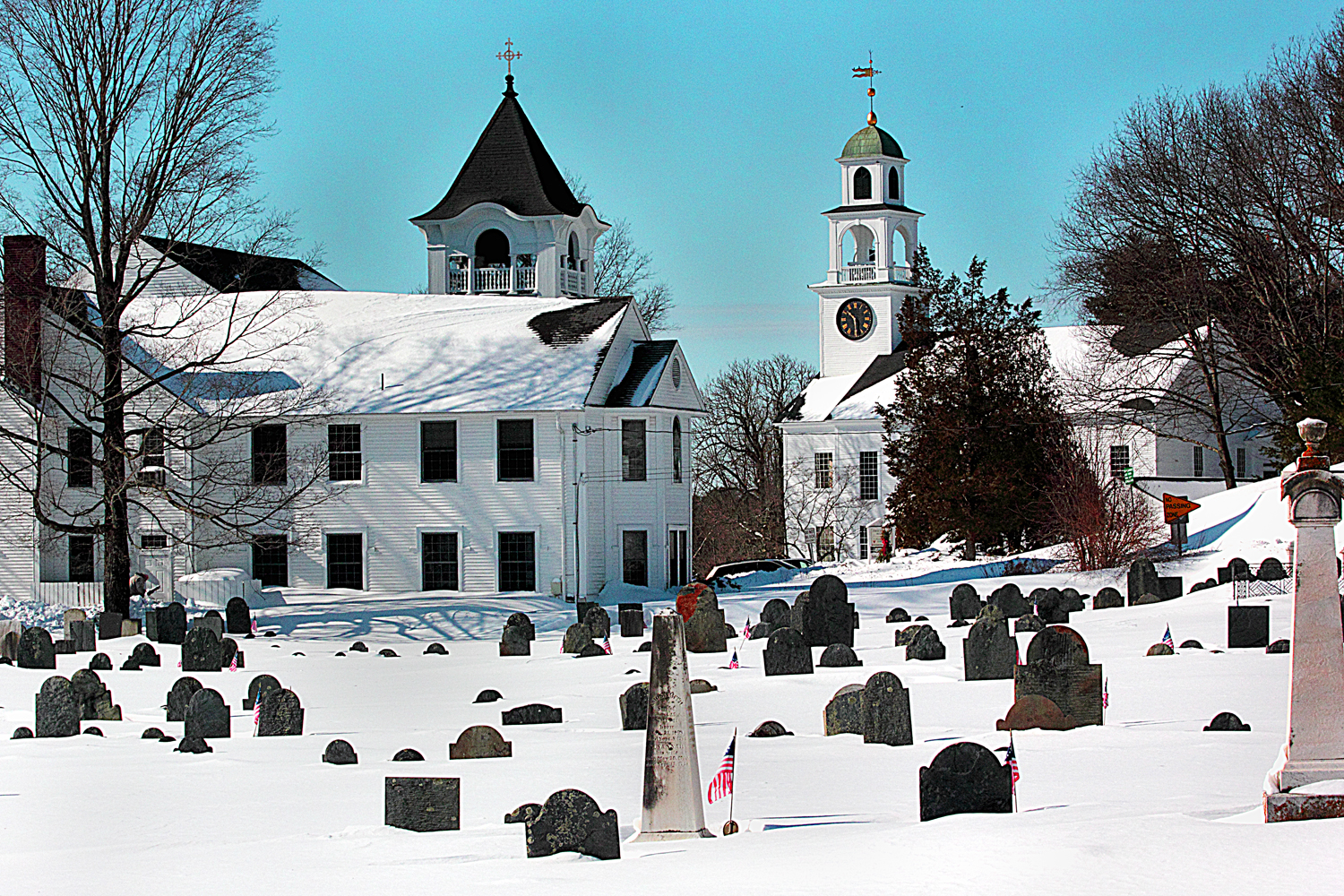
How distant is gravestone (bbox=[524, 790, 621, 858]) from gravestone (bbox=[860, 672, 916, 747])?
4.82m

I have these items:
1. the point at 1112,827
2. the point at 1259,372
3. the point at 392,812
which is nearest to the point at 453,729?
the point at 392,812

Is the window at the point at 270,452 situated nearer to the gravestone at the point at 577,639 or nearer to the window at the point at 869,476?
the gravestone at the point at 577,639

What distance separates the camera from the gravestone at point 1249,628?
18.9m

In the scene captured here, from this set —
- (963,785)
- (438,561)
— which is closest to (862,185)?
(438,561)

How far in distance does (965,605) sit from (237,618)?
13.6 m

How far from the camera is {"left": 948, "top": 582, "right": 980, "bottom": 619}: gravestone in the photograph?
27.0 m

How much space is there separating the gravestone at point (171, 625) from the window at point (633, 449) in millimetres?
13607

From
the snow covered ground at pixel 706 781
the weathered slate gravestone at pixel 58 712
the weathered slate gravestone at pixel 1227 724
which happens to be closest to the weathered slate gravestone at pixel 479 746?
the snow covered ground at pixel 706 781

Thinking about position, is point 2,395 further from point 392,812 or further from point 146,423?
point 392,812

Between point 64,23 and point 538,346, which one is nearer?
point 64,23

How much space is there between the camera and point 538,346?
1570 inches

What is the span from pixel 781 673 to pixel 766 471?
187ft

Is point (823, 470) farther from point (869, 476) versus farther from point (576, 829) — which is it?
point (576, 829)

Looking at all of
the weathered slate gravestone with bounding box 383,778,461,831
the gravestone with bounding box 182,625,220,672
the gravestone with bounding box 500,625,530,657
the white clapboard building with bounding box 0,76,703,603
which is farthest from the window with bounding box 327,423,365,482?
the weathered slate gravestone with bounding box 383,778,461,831
